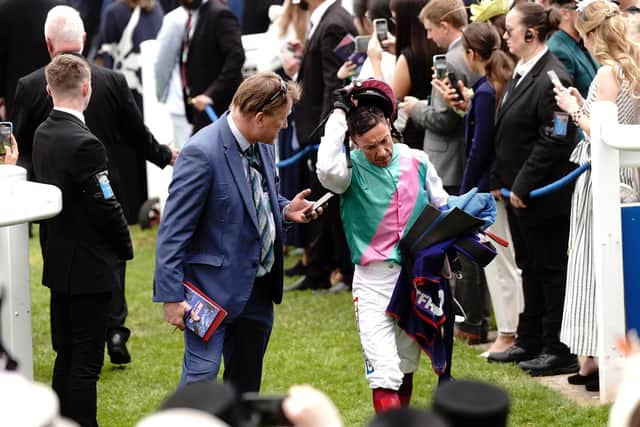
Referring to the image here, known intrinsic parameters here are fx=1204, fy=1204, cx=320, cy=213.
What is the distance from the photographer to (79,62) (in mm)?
6020

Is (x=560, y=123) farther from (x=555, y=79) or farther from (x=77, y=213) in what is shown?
(x=77, y=213)

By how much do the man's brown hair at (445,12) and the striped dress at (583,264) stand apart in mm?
1485

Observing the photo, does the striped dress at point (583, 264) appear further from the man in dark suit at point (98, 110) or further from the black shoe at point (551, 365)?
the man in dark suit at point (98, 110)

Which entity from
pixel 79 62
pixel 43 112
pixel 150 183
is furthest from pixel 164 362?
pixel 150 183

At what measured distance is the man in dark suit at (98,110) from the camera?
7004 mm

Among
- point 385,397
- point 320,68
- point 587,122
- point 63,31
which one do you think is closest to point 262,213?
point 385,397

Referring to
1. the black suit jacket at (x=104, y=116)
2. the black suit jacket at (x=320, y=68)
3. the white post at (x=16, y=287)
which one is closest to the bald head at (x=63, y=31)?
A: the black suit jacket at (x=104, y=116)

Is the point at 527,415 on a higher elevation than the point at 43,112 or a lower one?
lower

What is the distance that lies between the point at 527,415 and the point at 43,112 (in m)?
3.23

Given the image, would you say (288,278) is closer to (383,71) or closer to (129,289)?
(129,289)

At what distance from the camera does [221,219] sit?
17.0 feet

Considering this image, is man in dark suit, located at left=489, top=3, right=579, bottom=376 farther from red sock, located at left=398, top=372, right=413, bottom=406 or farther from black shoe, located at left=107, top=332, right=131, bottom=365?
black shoe, located at left=107, top=332, right=131, bottom=365

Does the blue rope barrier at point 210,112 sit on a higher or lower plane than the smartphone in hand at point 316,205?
lower

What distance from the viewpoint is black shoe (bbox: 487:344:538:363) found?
732 centimetres
